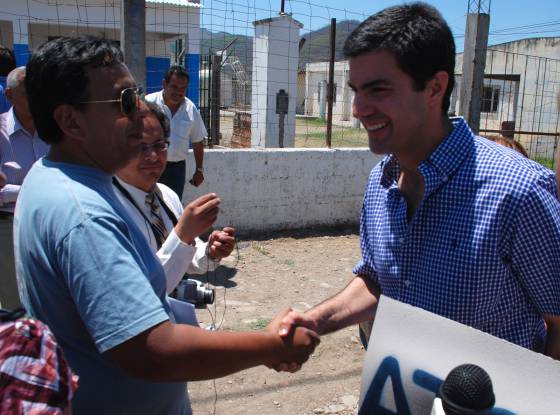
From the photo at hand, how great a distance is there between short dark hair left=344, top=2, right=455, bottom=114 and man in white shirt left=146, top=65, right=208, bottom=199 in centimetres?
420

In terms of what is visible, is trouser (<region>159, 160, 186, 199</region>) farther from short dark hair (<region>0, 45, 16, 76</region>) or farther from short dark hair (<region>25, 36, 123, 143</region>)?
short dark hair (<region>25, 36, 123, 143</region>)

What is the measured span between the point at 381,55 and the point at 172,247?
3.89ft

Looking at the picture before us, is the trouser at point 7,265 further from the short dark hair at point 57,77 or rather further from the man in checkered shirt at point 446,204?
the man in checkered shirt at point 446,204

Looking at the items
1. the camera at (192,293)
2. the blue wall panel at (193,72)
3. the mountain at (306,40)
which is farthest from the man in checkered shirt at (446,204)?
the blue wall panel at (193,72)

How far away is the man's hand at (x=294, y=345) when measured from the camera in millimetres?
1615

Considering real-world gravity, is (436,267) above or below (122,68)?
below

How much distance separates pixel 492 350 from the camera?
129 cm

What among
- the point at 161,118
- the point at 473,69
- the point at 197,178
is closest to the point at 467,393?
the point at 161,118

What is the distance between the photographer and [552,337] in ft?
5.27

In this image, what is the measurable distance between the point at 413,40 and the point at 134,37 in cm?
385

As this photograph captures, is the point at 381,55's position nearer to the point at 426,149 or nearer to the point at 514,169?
the point at 426,149

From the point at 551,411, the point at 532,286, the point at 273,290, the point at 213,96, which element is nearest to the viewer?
the point at 551,411

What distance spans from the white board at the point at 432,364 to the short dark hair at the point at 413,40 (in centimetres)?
70

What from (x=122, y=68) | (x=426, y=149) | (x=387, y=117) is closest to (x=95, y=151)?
(x=122, y=68)
